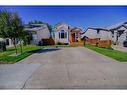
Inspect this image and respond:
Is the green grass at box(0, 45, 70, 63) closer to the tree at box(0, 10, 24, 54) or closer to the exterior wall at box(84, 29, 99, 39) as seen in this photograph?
the tree at box(0, 10, 24, 54)

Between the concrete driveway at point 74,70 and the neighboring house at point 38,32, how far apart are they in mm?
553

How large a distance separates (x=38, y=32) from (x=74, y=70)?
2418 millimetres

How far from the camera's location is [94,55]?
7.86 m

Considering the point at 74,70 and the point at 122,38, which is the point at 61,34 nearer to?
the point at 74,70

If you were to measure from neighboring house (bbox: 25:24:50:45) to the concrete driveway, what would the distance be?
55 centimetres

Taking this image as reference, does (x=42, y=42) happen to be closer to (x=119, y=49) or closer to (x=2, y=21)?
(x=2, y=21)

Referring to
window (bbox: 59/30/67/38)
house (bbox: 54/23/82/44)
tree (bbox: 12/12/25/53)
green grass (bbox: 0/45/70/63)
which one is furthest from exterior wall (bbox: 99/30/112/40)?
tree (bbox: 12/12/25/53)

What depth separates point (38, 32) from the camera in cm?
760

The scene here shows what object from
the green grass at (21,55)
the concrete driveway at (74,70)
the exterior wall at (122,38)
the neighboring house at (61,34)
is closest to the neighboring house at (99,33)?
the exterior wall at (122,38)

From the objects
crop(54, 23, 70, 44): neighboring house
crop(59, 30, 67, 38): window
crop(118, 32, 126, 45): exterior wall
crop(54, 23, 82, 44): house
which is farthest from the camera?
crop(59, 30, 67, 38): window

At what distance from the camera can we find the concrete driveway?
4.97 m

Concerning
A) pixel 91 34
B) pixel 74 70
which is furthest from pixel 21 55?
pixel 91 34

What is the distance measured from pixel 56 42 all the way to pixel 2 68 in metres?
2.38

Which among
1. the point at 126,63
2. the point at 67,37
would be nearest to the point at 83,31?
the point at 67,37
